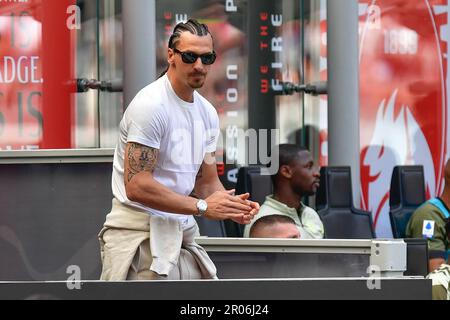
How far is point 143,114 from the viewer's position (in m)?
4.86

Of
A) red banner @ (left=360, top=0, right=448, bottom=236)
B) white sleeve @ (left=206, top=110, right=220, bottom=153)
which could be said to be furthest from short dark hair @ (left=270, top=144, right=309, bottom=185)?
white sleeve @ (left=206, top=110, right=220, bottom=153)

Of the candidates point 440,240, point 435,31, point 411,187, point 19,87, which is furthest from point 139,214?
point 435,31

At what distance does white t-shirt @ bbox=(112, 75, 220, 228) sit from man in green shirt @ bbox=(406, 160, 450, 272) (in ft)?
11.0

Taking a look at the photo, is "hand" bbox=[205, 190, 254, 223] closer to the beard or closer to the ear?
the beard

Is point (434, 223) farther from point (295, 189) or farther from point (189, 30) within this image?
point (189, 30)

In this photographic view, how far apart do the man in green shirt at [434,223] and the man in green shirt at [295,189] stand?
0.66 meters

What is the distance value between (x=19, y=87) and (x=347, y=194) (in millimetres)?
2573

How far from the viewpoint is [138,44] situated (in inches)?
363

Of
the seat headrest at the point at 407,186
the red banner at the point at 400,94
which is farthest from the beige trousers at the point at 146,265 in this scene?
the red banner at the point at 400,94

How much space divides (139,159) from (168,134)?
0.19 m

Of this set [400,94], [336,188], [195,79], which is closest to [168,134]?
[195,79]

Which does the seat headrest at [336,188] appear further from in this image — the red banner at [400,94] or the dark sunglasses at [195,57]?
the dark sunglasses at [195,57]
